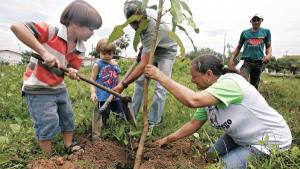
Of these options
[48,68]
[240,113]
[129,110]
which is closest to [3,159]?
[48,68]

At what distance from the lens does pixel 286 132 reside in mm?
2756

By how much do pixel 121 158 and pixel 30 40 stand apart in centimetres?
129

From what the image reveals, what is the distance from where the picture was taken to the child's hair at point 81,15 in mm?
2684

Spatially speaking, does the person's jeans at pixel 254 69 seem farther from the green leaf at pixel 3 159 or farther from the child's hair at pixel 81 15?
the green leaf at pixel 3 159

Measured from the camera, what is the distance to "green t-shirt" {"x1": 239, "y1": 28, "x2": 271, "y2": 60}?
6070 mm

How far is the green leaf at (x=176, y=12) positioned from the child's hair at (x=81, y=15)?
79 cm

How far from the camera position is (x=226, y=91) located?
2564 mm

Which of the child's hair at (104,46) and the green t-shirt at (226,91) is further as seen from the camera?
the child's hair at (104,46)

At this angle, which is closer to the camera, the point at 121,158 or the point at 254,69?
the point at 121,158

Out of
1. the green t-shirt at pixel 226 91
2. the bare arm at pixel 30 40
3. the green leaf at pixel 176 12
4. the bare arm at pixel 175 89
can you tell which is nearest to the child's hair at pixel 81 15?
the bare arm at pixel 30 40

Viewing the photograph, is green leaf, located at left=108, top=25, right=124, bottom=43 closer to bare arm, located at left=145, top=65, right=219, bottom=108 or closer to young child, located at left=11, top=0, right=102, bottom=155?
bare arm, located at left=145, top=65, right=219, bottom=108

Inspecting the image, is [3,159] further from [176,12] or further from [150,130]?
[176,12]

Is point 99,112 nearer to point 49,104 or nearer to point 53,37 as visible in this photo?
point 49,104

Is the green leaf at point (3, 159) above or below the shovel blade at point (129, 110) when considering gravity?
below
